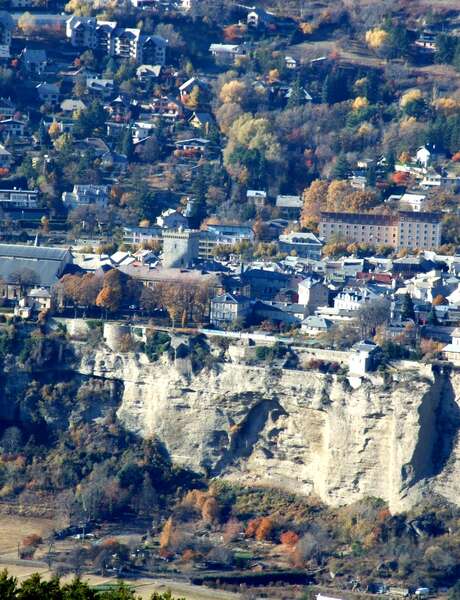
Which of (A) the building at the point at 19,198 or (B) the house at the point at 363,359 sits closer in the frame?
(B) the house at the point at 363,359

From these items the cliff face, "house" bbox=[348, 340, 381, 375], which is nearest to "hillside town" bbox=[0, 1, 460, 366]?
"house" bbox=[348, 340, 381, 375]

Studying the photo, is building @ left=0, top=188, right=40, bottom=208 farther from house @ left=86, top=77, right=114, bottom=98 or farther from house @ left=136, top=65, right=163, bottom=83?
house @ left=136, top=65, right=163, bottom=83

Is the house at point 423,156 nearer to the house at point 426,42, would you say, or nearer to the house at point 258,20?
the house at point 426,42

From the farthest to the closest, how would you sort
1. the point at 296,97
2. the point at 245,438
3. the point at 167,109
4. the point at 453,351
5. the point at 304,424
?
the point at 296,97 → the point at 167,109 → the point at 245,438 → the point at 304,424 → the point at 453,351

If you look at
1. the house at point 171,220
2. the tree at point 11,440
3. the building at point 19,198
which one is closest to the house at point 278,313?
the tree at point 11,440

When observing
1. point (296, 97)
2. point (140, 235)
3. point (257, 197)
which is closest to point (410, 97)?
point (296, 97)

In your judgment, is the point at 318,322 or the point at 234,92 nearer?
the point at 318,322

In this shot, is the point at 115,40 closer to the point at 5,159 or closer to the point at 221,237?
the point at 5,159
